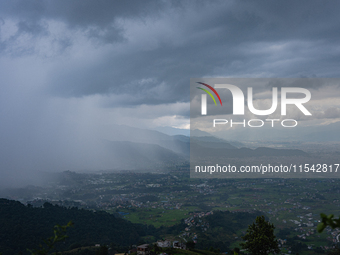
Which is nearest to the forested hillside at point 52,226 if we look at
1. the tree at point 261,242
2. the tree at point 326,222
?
the tree at point 261,242

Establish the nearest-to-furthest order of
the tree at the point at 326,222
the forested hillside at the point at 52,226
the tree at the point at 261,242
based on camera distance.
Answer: the tree at the point at 326,222
the tree at the point at 261,242
the forested hillside at the point at 52,226

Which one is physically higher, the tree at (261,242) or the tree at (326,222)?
the tree at (326,222)

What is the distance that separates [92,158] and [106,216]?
152 metres

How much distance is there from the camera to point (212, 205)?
6894 cm

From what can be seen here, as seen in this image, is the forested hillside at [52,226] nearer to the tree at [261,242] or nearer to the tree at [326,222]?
the tree at [261,242]

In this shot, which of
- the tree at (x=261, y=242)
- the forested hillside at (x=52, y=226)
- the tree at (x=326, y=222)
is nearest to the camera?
the tree at (x=326, y=222)

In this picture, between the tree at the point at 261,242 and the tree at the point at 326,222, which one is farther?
the tree at the point at 261,242

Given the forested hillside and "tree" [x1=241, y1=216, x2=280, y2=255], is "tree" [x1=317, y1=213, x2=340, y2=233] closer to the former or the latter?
"tree" [x1=241, y1=216, x2=280, y2=255]

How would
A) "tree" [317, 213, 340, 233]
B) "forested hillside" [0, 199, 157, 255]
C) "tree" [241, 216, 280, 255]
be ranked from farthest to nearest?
"forested hillside" [0, 199, 157, 255] → "tree" [241, 216, 280, 255] → "tree" [317, 213, 340, 233]

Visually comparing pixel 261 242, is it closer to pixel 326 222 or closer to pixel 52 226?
pixel 326 222

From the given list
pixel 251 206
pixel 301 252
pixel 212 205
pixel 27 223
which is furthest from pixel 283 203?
pixel 27 223

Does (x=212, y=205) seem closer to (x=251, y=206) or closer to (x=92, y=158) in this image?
(x=251, y=206)

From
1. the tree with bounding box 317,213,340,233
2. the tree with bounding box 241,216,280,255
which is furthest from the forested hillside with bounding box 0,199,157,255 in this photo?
the tree with bounding box 317,213,340,233

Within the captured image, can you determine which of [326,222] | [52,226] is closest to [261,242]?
[326,222]
